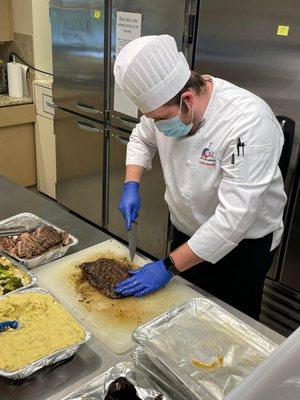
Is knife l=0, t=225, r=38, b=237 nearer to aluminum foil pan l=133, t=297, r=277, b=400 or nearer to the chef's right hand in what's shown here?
the chef's right hand

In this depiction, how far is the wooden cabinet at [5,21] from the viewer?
12.5ft

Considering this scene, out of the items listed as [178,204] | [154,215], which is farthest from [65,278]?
[154,215]

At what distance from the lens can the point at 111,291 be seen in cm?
132

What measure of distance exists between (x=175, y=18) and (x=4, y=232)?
157cm

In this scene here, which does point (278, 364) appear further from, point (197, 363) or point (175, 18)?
point (175, 18)

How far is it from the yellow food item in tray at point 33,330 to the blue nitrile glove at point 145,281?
23 centimetres

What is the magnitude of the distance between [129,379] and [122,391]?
7 cm

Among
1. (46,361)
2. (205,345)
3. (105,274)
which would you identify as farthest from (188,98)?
(46,361)

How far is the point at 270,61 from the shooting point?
6.82 ft

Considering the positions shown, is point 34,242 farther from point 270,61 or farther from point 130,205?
point 270,61

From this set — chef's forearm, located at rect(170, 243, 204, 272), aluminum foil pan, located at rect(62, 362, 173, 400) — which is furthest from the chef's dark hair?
aluminum foil pan, located at rect(62, 362, 173, 400)

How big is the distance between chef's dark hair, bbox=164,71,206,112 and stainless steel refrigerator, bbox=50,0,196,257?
42.6 inches

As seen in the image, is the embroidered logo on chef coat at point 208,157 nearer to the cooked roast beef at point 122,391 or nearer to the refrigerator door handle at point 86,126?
the cooked roast beef at point 122,391

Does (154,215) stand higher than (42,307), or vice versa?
(42,307)
